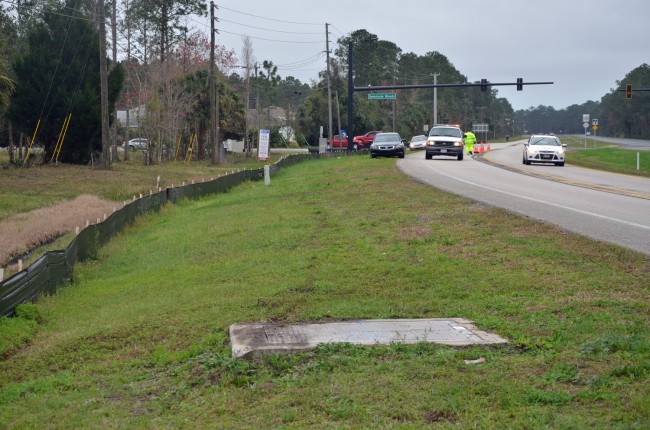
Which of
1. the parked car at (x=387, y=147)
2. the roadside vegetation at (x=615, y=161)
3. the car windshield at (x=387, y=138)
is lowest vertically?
the roadside vegetation at (x=615, y=161)

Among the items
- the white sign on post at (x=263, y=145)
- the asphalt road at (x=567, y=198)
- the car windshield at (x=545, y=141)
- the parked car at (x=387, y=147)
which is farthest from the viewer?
the white sign on post at (x=263, y=145)

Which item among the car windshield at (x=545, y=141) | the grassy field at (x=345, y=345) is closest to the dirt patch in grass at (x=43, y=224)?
the grassy field at (x=345, y=345)

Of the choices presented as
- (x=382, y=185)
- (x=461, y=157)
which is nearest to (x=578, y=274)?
(x=382, y=185)

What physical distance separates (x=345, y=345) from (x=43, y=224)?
16.3 meters

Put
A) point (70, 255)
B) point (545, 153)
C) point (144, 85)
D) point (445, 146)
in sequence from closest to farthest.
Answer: point (70, 255)
point (545, 153)
point (445, 146)
point (144, 85)

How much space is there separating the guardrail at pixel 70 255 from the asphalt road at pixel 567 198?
8.37 metres

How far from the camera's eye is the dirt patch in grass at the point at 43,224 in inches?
707

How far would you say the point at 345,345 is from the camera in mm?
7160

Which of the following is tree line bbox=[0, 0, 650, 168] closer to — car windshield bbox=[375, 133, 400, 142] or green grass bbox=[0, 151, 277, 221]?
green grass bbox=[0, 151, 277, 221]

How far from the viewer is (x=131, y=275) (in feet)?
45.5

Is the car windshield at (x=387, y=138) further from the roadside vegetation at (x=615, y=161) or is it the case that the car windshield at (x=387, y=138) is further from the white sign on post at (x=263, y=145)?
the roadside vegetation at (x=615, y=161)

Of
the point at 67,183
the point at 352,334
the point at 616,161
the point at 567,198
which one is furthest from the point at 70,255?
the point at 616,161

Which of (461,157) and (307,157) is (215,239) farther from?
(307,157)

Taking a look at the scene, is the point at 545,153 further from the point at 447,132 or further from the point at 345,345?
the point at 345,345
